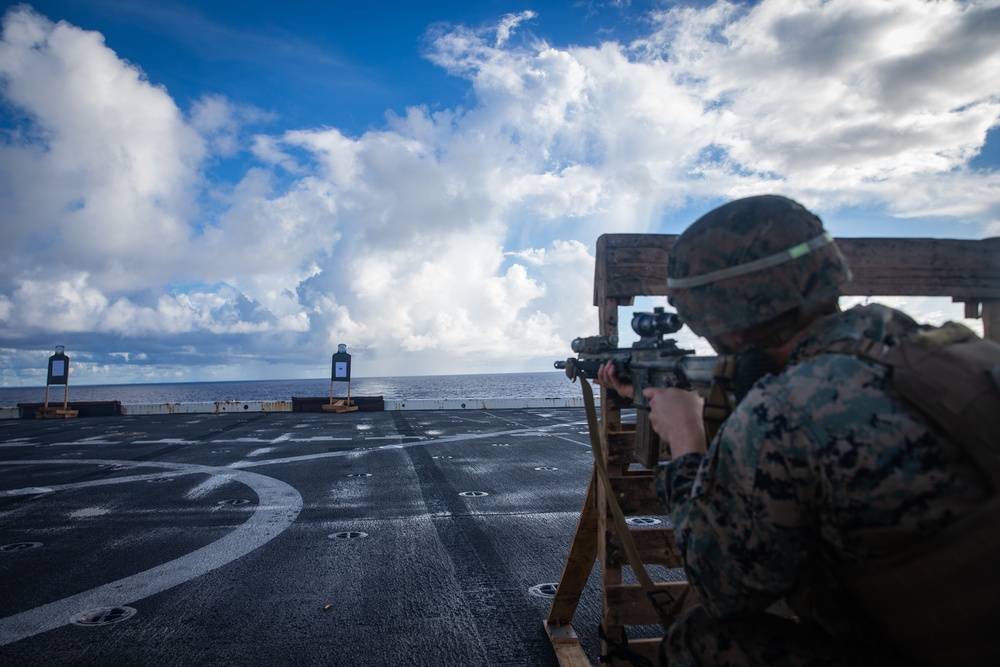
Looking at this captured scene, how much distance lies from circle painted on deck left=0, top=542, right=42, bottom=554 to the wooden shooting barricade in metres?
5.27

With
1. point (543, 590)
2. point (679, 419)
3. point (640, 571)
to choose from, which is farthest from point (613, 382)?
point (543, 590)

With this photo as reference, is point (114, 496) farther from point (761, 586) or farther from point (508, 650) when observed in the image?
point (761, 586)

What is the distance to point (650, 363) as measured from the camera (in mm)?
2391

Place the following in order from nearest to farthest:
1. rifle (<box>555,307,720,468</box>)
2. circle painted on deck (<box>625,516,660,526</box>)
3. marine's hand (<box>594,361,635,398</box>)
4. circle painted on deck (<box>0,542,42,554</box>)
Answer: rifle (<box>555,307,720,468</box>)
marine's hand (<box>594,361,635,398</box>)
circle painted on deck (<box>0,542,42,554</box>)
circle painted on deck (<box>625,516,660,526</box>)

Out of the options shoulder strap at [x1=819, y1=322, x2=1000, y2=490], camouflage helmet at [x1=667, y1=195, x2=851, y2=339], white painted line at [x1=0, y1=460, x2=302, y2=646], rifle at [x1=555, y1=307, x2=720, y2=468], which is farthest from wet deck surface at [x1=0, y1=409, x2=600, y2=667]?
shoulder strap at [x1=819, y1=322, x2=1000, y2=490]

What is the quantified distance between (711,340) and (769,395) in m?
0.59

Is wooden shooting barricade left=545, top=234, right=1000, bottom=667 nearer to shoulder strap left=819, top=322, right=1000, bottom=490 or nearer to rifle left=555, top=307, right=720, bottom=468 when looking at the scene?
rifle left=555, top=307, right=720, bottom=468

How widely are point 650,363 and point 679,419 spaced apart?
0.51m

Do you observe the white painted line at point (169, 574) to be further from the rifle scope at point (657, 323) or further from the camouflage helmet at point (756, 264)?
the camouflage helmet at point (756, 264)

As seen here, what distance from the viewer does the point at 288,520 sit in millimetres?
5902

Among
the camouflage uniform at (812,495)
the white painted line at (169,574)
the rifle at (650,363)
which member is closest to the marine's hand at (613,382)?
the rifle at (650,363)

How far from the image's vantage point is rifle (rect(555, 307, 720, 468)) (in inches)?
79.8

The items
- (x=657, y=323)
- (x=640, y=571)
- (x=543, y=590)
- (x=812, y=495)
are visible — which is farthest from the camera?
(x=543, y=590)

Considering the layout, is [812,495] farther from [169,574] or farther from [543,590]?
[169,574]
